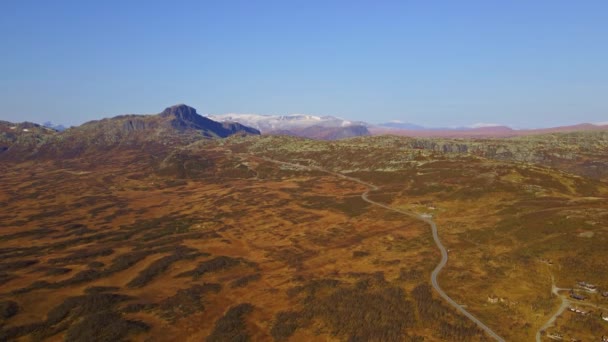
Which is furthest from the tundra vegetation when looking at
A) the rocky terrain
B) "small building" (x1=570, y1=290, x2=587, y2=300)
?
"small building" (x1=570, y1=290, x2=587, y2=300)

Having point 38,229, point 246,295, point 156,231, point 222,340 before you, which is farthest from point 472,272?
point 38,229

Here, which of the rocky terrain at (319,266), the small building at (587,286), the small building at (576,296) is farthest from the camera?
the small building at (587,286)

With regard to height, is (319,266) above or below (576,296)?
below

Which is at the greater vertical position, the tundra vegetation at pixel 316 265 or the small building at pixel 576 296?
the small building at pixel 576 296

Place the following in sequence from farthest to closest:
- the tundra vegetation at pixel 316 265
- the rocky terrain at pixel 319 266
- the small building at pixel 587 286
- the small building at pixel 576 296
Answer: the small building at pixel 587 286
the small building at pixel 576 296
the tundra vegetation at pixel 316 265
the rocky terrain at pixel 319 266

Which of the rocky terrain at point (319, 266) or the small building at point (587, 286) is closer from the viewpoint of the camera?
the rocky terrain at point (319, 266)

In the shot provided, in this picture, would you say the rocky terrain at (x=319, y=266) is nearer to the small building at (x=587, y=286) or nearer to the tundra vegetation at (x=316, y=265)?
the tundra vegetation at (x=316, y=265)

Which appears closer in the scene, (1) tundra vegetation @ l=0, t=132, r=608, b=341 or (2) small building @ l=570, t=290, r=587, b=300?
(1) tundra vegetation @ l=0, t=132, r=608, b=341

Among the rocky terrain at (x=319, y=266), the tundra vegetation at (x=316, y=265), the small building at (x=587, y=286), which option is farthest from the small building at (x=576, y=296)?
the small building at (x=587, y=286)

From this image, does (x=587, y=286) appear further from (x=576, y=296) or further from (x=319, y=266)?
(x=319, y=266)

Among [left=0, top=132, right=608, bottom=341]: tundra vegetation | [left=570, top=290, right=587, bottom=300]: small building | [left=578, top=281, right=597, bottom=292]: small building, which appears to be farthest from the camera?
[left=578, top=281, right=597, bottom=292]: small building

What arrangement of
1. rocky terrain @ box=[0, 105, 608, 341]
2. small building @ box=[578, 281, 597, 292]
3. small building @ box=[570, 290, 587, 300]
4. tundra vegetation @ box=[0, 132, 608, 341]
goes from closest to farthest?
rocky terrain @ box=[0, 105, 608, 341] < tundra vegetation @ box=[0, 132, 608, 341] < small building @ box=[570, 290, 587, 300] < small building @ box=[578, 281, 597, 292]

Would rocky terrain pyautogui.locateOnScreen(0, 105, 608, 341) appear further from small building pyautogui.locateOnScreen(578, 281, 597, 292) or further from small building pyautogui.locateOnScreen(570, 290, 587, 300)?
small building pyautogui.locateOnScreen(570, 290, 587, 300)

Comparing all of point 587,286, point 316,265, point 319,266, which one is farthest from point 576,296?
point 316,265
